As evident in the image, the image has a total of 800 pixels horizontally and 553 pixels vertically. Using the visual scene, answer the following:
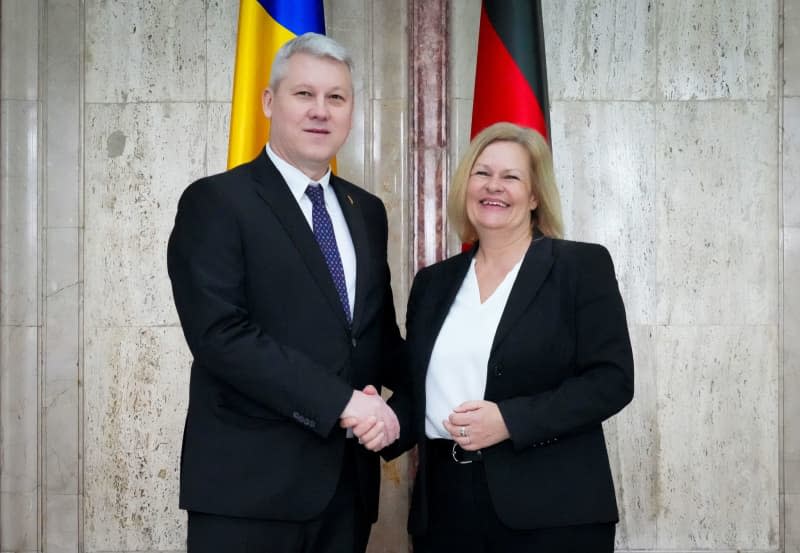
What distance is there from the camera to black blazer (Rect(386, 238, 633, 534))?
2.00 m

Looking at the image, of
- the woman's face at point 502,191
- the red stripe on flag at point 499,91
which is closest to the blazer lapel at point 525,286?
the woman's face at point 502,191

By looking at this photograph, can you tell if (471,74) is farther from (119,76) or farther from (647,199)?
(119,76)

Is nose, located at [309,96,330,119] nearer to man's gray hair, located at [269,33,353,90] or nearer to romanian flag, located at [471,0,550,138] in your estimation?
man's gray hair, located at [269,33,353,90]

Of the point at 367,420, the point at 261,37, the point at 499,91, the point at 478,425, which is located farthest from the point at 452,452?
the point at 261,37

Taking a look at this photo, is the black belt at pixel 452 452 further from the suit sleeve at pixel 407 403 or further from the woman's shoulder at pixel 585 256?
the woman's shoulder at pixel 585 256

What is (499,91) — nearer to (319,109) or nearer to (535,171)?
(535,171)

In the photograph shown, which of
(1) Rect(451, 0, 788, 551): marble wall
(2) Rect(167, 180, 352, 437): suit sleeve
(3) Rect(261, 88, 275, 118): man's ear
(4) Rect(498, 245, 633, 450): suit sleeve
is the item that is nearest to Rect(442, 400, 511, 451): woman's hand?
(4) Rect(498, 245, 633, 450): suit sleeve

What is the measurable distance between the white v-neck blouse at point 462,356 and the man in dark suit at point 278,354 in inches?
6.1

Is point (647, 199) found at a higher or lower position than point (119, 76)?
lower

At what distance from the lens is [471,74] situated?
13.0ft

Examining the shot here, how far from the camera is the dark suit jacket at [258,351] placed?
1.93 metres

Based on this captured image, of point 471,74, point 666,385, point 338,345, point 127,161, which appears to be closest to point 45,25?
point 127,161

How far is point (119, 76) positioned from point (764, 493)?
3.67 m

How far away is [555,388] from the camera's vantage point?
2.11 metres
